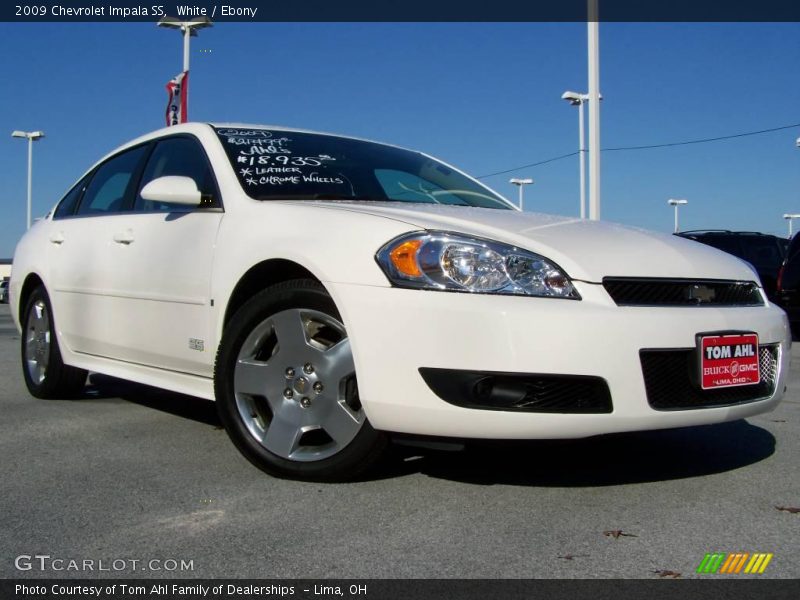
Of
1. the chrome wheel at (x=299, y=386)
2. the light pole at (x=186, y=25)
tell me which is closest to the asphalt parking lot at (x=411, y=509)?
the chrome wheel at (x=299, y=386)

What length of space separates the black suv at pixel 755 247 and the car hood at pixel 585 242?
10.9 meters

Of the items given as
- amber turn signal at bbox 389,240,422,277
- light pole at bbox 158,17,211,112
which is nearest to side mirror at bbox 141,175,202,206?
amber turn signal at bbox 389,240,422,277

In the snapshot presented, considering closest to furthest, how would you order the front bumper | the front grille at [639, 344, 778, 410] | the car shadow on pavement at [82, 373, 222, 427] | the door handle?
the front bumper → the front grille at [639, 344, 778, 410] → the door handle → the car shadow on pavement at [82, 373, 222, 427]

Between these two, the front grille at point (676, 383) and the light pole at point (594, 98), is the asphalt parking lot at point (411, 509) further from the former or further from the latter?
the light pole at point (594, 98)

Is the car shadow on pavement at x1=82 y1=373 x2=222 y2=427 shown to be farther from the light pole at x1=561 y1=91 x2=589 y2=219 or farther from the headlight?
the light pole at x1=561 y1=91 x2=589 y2=219

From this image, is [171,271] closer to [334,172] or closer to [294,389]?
[334,172]

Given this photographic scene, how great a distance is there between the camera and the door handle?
4.27 meters

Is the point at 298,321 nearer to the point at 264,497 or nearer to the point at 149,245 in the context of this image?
the point at 264,497

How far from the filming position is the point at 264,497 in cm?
300

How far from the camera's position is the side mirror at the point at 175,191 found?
3.72 meters

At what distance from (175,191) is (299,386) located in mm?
1117

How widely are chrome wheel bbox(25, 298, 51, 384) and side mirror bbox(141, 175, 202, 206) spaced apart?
70.6 inches
